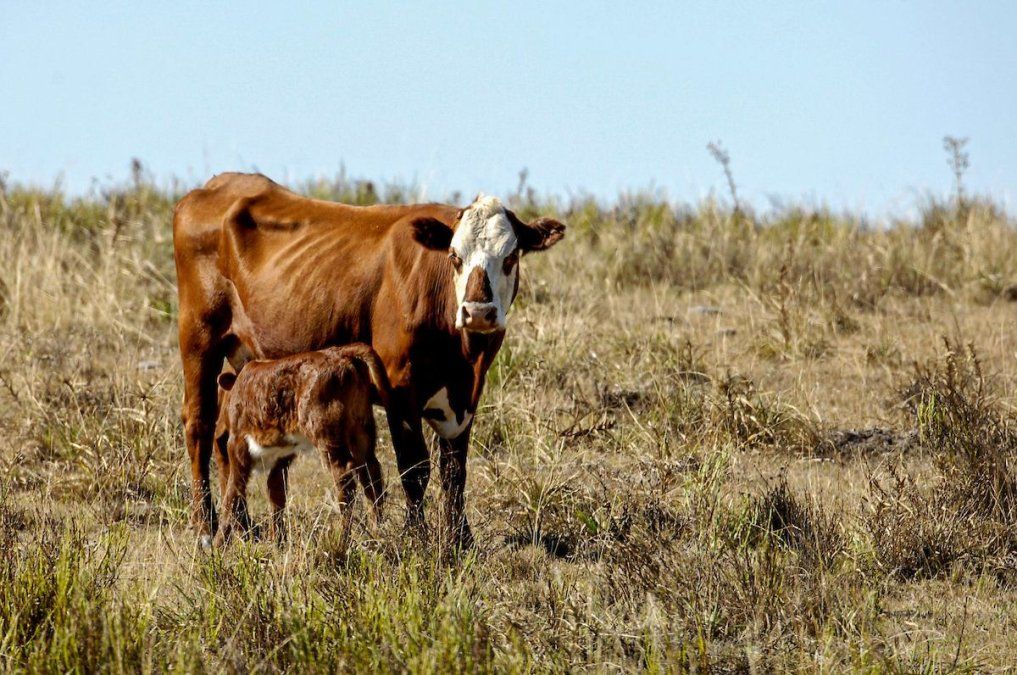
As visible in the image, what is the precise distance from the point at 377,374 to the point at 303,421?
1.36ft

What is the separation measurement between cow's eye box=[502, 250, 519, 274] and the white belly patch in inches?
49.0

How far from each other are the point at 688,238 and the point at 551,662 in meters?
9.25

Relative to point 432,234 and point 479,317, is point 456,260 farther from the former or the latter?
point 479,317

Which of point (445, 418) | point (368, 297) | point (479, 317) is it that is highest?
point (368, 297)

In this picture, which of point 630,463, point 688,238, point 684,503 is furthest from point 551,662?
point 688,238

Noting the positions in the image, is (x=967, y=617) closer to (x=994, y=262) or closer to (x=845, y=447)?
(x=845, y=447)

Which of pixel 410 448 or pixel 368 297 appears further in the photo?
pixel 368 297

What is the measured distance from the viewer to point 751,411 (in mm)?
8305

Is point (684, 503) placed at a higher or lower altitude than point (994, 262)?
lower

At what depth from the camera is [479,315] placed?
20.0ft

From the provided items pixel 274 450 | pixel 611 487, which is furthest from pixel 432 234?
pixel 611 487

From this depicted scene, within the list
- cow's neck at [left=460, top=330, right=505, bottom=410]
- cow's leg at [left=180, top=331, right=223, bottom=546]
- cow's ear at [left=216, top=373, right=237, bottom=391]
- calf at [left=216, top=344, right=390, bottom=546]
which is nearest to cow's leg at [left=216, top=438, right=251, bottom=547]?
calf at [left=216, top=344, right=390, bottom=546]

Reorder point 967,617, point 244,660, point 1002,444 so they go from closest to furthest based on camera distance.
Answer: point 244,660
point 967,617
point 1002,444

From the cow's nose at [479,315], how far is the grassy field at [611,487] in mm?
965
